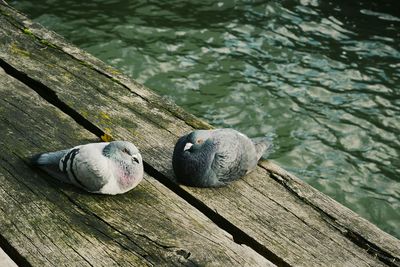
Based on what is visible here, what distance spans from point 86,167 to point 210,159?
2.03ft

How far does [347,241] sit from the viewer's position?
2.60 m

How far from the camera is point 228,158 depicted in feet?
9.33

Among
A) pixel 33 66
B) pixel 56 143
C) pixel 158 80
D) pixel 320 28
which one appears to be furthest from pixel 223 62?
pixel 56 143

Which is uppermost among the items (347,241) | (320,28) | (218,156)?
(218,156)

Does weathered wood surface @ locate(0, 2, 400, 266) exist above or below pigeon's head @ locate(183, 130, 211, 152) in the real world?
below

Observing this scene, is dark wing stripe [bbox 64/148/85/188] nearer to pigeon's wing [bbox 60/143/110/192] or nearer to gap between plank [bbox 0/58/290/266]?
pigeon's wing [bbox 60/143/110/192]

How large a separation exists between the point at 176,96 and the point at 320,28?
3.01 meters

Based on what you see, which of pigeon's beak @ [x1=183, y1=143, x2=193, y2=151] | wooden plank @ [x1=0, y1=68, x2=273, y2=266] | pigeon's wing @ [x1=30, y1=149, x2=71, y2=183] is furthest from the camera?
pigeon's beak @ [x1=183, y1=143, x2=193, y2=151]

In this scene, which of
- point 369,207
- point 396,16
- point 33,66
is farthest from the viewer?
point 396,16

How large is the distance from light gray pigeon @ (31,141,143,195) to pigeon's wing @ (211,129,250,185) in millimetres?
398

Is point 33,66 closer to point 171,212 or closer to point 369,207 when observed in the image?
point 171,212

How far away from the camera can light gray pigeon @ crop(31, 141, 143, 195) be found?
8.61 feet

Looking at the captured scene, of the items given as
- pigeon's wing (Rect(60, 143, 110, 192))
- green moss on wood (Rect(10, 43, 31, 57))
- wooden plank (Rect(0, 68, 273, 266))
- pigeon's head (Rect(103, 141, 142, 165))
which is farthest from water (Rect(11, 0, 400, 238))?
pigeon's wing (Rect(60, 143, 110, 192))

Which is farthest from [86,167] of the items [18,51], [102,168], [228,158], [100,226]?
[18,51]
